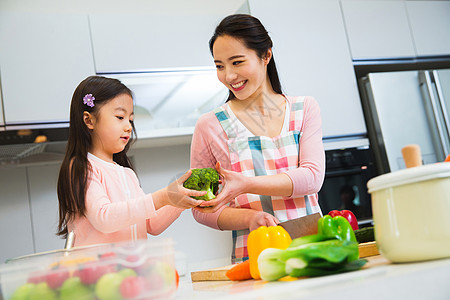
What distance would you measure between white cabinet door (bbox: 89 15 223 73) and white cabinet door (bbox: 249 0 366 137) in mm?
364

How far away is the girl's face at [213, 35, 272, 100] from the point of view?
4.57ft

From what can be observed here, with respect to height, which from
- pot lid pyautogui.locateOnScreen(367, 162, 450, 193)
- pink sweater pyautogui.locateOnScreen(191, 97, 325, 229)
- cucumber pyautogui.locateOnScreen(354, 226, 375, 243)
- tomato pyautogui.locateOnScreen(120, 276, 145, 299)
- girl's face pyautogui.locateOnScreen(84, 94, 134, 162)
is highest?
girl's face pyautogui.locateOnScreen(84, 94, 134, 162)

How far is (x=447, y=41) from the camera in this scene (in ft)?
10.2

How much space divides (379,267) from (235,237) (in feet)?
2.43

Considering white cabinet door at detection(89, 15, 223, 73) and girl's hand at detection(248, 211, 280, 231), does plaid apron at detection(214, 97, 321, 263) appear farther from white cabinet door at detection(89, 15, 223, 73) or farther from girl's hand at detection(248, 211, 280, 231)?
white cabinet door at detection(89, 15, 223, 73)

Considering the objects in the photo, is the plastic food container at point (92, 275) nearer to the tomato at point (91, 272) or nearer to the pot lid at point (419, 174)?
the tomato at point (91, 272)

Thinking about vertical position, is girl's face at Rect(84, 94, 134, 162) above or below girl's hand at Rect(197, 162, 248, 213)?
above

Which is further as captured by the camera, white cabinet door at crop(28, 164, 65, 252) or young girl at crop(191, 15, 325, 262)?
white cabinet door at crop(28, 164, 65, 252)

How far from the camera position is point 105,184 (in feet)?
4.24

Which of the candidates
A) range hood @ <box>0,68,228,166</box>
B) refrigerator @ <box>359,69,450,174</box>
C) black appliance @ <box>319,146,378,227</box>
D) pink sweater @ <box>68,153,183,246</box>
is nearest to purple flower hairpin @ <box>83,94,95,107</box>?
pink sweater @ <box>68,153,183,246</box>

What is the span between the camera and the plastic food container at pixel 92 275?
59 centimetres

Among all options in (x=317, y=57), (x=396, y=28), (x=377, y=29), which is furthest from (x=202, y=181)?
(x=396, y=28)

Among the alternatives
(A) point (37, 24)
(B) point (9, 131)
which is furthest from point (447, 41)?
(B) point (9, 131)

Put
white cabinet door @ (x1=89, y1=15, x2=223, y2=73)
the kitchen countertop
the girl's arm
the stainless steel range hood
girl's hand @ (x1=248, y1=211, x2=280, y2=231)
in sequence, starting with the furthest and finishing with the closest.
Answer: white cabinet door @ (x1=89, y1=15, x2=223, y2=73)
the stainless steel range hood
the girl's arm
girl's hand @ (x1=248, y1=211, x2=280, y2=231)
the kitchen countertop
